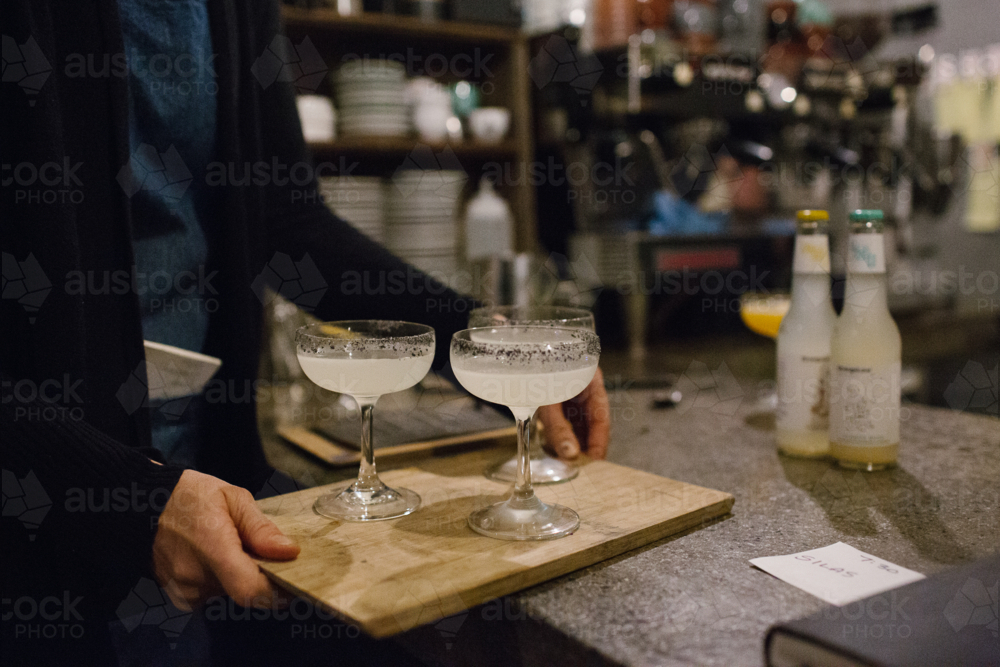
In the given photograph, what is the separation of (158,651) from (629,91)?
2095 mm

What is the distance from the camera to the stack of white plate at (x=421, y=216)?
2443 millimetres

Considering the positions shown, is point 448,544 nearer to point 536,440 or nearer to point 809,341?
point 536,440

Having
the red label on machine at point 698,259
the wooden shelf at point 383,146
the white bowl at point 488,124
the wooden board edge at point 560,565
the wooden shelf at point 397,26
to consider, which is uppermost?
the wooden shelf at point 397,26

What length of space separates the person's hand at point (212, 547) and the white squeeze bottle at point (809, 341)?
0.73 m

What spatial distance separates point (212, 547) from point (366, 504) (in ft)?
0.73

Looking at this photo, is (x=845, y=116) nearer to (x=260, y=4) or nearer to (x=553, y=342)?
(x=260, y=4)

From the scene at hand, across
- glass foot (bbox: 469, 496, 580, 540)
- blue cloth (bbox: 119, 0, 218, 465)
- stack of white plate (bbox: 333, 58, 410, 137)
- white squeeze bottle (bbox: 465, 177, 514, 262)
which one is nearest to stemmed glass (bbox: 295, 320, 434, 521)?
glass foot (bbox: 469, 496, 580, 540)

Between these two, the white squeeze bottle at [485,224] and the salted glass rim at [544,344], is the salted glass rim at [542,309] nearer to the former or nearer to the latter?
the salted glass rim at [544,344]

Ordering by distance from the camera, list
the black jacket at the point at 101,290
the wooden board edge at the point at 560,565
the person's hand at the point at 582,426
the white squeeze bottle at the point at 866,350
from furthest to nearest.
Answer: the person's hand at the point at 582,426
the white squeeze bottle at the point at 866,350
the black jacket at the point at 101,290
the wooden board edge at the point at 560,565

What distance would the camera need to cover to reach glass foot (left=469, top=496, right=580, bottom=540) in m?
0.83

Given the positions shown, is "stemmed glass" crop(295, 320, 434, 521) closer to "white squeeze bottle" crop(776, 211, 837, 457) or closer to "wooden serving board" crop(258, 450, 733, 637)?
"wooden serving board" crop(258, 450, 733, 637)

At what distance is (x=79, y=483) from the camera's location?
0.77 metres

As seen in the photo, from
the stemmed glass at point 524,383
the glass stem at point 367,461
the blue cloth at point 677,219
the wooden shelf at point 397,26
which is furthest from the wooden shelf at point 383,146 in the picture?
the stemmed glass at point 524,383

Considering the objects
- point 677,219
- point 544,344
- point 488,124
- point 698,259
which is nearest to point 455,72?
point 488,124
